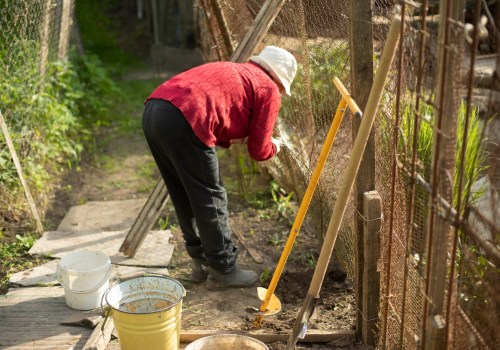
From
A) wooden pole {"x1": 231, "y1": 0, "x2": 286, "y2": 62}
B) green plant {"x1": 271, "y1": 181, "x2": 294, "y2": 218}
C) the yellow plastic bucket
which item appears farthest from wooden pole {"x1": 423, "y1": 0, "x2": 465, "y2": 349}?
green plant {"x1": 271, "y1": 181, "x2": 294, "y2": 218}

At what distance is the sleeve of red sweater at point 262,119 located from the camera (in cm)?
388

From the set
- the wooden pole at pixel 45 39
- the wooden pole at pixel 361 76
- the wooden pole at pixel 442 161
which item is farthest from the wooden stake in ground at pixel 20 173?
the wooden pole at pixel 442 161

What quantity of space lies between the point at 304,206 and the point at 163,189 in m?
1.56

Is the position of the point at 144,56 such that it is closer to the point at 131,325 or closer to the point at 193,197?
the point at 193,197

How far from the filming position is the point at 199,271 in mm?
4574

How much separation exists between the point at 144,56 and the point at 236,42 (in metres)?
7.13

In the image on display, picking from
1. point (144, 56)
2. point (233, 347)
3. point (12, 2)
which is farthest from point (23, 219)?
point (144, 56)

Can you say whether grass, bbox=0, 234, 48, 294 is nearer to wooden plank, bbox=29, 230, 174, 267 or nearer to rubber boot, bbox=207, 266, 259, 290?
wooden plank, bbox=29, 230, 174, 267

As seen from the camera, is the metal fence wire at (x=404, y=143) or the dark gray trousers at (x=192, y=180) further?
the dark gray trousers at (x=192, y=180)

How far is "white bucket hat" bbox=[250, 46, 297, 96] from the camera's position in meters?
3.93

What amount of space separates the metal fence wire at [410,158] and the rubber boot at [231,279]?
560 millimetres

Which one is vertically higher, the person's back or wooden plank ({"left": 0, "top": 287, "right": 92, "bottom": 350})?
the person's back

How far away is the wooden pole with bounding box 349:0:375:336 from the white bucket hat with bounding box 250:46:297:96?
74cm

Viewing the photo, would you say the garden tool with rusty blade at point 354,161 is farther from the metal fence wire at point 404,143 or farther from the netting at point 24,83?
the netting at point 24,83
